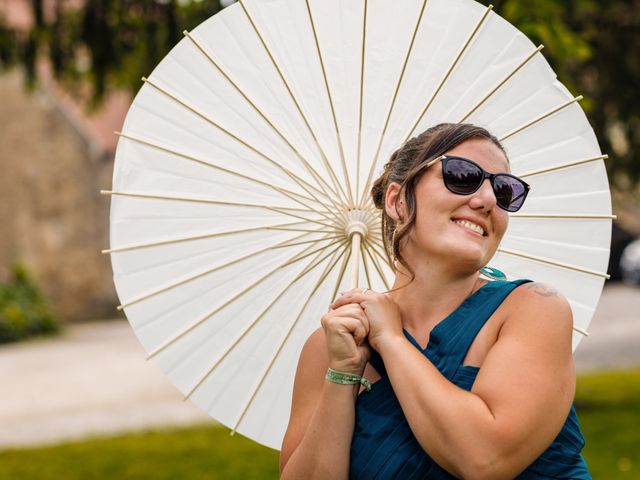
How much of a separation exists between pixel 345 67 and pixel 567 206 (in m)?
0.76

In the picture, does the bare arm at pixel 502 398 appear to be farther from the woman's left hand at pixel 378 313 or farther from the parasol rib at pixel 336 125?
the parasol rib at pixel 336 125

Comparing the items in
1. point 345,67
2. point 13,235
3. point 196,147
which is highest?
point 345,67

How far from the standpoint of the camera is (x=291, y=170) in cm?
274

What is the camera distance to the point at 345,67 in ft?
8.82

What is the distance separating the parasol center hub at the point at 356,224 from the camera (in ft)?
8.64

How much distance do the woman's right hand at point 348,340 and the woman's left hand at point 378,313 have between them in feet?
Answer: 0.07

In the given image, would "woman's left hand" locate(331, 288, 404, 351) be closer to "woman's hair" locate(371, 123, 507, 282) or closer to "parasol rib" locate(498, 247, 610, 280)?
"woman's hair" locate(371, 123, 507, 282)

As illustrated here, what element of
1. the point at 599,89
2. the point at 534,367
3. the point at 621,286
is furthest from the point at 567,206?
the point at 621,286

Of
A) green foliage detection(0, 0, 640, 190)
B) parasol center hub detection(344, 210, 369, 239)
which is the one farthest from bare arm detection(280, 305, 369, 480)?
green foliage detection(0, 0, 640, 190)

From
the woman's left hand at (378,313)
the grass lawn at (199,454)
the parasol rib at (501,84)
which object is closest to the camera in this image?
the woman's left hand at (378,313)

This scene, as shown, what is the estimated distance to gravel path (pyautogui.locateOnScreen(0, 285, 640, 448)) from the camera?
413 inches

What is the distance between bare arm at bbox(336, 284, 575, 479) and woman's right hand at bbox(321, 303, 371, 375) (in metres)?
0.12

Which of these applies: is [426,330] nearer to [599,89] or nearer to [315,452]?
[315,452]

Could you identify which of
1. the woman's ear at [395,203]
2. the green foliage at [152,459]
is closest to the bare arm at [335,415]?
the woman's ear at [395,203]
